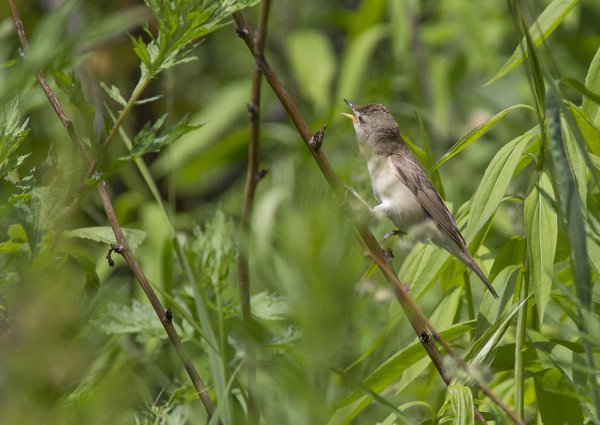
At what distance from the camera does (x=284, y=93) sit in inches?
60.0

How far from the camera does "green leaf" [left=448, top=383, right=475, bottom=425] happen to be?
A: 1431 millimetres

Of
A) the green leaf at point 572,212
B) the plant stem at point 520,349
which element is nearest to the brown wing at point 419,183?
the plant stem at point 520,349

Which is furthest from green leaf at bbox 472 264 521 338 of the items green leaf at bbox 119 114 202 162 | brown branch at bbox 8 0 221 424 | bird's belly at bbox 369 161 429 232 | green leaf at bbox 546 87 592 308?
bird's belly at bbox 369 161 429 232

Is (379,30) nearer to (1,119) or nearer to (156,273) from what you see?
(156,273)

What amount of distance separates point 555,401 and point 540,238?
35cm

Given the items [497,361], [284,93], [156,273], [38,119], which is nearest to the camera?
[284,93]

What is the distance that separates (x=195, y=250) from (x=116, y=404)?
1.56 meters

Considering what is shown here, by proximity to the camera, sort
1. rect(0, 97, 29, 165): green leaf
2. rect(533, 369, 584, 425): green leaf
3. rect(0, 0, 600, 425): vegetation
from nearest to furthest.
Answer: rect(0, 0, 600, 425): vegetation
rect(0, 97, 29, 165): green leaf
rect(533, 369, 584, 425): green leaf

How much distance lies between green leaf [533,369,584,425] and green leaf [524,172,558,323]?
0.72ft

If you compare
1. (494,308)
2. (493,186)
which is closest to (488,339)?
(494,308)

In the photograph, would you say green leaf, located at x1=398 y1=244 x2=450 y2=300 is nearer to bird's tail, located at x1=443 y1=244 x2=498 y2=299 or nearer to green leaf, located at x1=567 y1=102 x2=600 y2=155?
bird's tail, located at x1=443 y1=244 x2=498 y2=299

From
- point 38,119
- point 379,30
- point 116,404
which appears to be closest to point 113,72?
point 38,119

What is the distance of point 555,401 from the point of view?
1.79 m

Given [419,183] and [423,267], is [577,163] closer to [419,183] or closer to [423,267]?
[423,267]
